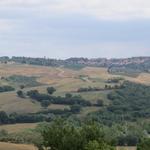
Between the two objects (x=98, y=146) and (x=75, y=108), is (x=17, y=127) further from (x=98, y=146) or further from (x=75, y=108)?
→ (x=98, y=146)

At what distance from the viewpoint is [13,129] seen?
15562cm

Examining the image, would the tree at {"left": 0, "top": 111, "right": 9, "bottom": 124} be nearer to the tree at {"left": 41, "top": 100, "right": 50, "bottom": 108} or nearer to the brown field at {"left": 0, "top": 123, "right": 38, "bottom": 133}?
the brown field at {"left": 0, "top": 123, "right": 38, "bottom": 133}

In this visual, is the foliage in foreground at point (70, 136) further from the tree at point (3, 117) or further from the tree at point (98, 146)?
the tree at point (3, 117)

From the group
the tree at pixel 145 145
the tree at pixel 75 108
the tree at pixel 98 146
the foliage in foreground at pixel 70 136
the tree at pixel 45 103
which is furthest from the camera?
the tree at pixel 45 103

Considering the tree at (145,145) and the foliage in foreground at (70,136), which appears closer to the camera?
the tree at (145,145)

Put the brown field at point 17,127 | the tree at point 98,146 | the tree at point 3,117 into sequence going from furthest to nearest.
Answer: the tree at point 3,117 < the brown field at point 17,127 < the tree at point 98,146

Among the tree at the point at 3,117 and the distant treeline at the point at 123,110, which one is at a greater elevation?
the distant treeline at the point at 123,110

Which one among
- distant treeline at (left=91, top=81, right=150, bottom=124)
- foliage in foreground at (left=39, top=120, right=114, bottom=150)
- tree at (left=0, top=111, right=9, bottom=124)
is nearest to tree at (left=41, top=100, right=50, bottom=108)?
tree at (left=0, top=111, right=9, bottom=124)

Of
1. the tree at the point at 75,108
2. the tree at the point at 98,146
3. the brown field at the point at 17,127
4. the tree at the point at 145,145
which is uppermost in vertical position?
the tree at the point at 98,146

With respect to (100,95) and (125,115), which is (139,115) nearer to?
(125,115)

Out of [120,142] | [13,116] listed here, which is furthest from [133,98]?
[120,142]

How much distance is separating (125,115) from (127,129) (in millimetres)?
32986

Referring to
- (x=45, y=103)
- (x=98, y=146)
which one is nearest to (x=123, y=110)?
(x=45, y=103)

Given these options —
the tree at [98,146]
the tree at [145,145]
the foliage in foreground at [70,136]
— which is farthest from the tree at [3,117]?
the tree at [98,146]
